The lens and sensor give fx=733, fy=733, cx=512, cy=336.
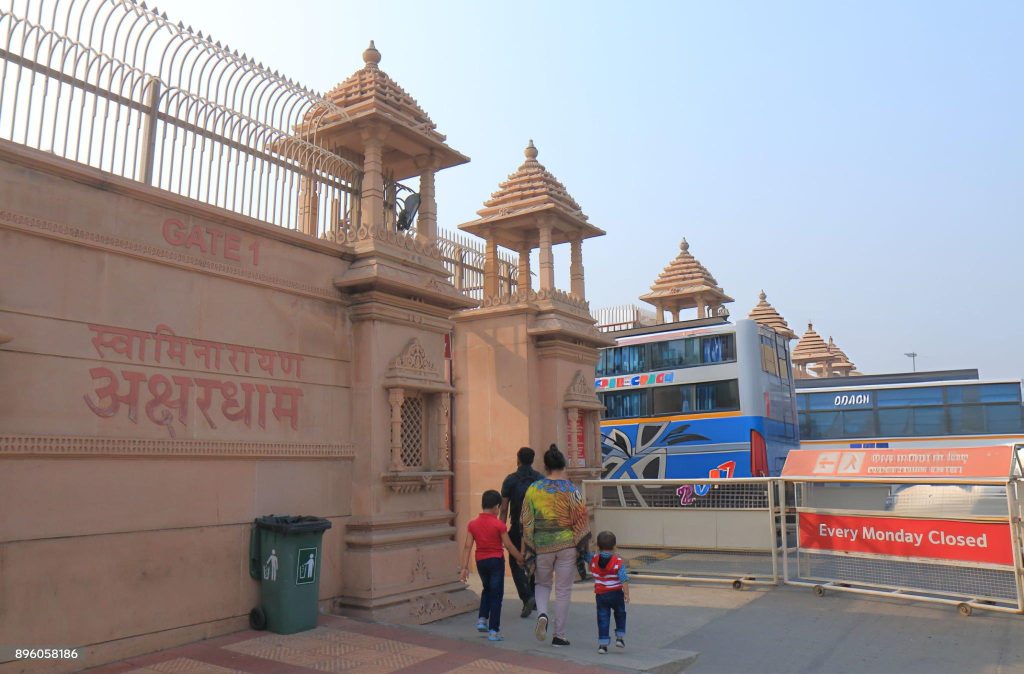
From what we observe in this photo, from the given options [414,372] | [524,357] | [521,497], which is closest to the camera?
[521,497]

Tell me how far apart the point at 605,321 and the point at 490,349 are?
11612 millimetres

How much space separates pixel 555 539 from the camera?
648cm

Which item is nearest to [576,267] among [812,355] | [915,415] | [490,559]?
[490,559]

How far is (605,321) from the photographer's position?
23.3 meters

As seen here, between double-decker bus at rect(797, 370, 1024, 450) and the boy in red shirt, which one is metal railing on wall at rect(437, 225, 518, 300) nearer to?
the boy in red shirt

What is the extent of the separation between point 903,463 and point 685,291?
14.4 m

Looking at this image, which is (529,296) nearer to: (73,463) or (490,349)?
(490,349)

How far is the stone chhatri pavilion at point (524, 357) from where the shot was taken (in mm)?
11852

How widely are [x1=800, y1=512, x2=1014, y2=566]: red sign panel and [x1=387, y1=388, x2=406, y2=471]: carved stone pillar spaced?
554 cm

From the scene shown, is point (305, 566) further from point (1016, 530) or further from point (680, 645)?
point (1016, 530)

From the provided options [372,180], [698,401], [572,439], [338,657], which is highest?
[372,180]

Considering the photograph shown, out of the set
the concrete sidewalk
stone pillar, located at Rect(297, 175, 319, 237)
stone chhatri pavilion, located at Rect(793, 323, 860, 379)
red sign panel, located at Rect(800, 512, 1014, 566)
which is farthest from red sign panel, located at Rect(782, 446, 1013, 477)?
stone chhatri pavilion, located at Rect(793, 323, 860, 379)

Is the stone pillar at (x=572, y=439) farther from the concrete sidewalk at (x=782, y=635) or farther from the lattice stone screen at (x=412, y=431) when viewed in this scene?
the lattice stone screen at (x=412, y=431)

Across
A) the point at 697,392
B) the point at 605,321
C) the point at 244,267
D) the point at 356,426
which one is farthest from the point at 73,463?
the point at 605,321
